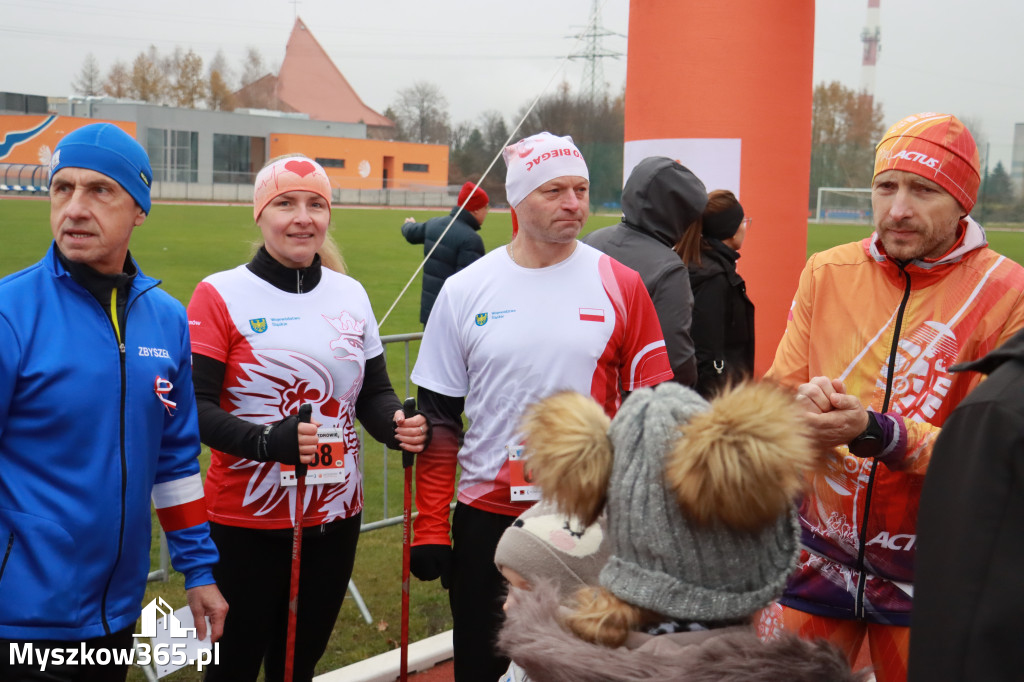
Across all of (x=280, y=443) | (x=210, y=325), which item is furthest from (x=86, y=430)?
(x=210, y=325)

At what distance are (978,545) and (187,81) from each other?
83.7 metres

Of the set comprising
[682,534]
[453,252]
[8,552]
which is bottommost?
[8,552]

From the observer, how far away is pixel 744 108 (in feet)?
19.3

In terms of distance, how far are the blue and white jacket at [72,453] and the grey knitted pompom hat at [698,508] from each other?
4.68 ft

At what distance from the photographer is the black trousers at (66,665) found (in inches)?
86.2

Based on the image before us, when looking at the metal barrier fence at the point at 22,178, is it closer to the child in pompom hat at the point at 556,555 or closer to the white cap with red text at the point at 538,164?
the white cap with red text at the point at 538,164

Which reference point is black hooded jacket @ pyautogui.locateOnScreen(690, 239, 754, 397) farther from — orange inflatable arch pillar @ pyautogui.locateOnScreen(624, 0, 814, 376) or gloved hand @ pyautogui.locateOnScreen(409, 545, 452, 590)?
gloved hand @ pyautogui.locateOnScreen(409, 545, 452, 590)

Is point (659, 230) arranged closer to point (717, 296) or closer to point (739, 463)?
point (717, 296)

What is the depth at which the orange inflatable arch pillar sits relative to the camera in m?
5.83

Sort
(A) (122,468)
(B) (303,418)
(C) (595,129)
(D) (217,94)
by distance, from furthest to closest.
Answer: (D) (217,94) → (C) (595,129) → (B) (303,418) → (A) (122,468)

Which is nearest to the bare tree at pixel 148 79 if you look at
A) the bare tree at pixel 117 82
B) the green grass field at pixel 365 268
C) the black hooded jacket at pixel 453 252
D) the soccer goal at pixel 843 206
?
the bare tree at pixel 117 82

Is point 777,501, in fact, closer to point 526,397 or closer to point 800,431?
point 800,431

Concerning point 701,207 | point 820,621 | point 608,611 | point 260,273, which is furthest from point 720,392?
point 701,207

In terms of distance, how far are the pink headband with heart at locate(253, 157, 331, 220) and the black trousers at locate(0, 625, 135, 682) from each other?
1.53 meters
